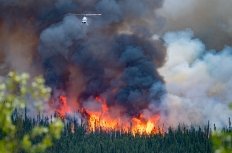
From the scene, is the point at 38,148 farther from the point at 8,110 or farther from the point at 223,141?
the point at 223,141

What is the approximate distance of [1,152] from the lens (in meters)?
10.5

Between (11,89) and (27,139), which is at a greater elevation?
(11,89)

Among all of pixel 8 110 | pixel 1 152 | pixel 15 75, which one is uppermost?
pixel 15 75

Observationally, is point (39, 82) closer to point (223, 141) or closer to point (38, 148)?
point (38, 148)

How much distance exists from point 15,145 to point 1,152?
42 cm

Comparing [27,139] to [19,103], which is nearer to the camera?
[27,139]

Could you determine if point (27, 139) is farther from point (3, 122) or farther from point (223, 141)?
point (223, 141)

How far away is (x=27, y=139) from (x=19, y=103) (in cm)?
107

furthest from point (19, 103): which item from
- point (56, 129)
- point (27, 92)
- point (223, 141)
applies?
point (223, 141)

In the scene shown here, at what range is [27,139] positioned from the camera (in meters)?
9.96

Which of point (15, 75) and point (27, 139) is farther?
point (15, 75)

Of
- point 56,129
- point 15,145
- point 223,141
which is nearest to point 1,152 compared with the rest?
point 15,145

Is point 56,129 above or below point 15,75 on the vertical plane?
below

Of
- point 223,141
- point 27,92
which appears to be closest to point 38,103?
point 27,92
